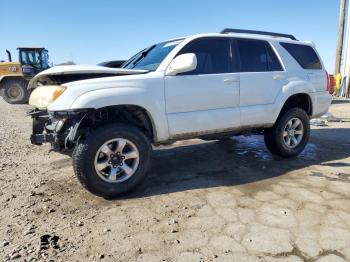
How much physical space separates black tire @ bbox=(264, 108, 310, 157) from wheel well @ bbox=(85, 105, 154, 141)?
7.04 ft

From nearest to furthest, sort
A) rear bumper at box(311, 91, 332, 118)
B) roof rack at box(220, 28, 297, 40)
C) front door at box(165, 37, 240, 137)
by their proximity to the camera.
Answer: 1. front door at box(165, 37, 240, 137)
2. roof rack at box(220, 28, 297, 40)
3. rear bumper at box(311, 91, 332, 118)

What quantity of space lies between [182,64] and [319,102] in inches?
117

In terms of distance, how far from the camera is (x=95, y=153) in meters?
3.81

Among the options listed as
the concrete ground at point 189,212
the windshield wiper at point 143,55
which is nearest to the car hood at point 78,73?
the windshield wiper at point 143,55

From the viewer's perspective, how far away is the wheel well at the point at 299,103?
561 centimetres

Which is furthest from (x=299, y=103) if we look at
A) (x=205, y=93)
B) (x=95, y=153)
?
(x=95, y=153)

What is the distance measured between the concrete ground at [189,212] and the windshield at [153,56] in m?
1.50

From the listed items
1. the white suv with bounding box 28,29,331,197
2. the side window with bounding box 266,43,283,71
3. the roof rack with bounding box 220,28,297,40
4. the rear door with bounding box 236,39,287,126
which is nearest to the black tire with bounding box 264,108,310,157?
the white suv with bounding box 28,29,331,197

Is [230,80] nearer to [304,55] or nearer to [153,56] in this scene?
[153,56]

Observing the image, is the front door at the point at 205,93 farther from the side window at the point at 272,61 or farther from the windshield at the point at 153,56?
the side window at the point at 272,61

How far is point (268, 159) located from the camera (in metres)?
5.57

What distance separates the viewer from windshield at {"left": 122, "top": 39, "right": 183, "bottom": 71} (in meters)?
4.64

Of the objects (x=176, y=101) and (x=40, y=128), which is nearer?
(x=176, y=101)

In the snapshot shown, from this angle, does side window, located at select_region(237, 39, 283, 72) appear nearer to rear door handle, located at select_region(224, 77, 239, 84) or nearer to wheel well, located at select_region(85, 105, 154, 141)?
rear door handle, located at select_region(224, 77, 239, 84)
